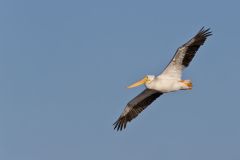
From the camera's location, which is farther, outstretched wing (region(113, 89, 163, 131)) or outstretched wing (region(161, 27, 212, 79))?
outstretched wing (region(113, 89, 163, 131))

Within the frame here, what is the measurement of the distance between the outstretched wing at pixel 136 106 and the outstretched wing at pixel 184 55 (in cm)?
155

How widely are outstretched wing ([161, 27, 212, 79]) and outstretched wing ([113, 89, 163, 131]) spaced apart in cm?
155

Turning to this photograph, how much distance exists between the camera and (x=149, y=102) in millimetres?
27031

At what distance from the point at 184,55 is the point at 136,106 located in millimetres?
3520

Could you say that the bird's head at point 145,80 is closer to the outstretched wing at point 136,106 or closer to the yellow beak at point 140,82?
the yellow beak at point 140,82

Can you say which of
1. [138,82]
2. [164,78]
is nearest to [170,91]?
[164,78]

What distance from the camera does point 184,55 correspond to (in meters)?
24.9

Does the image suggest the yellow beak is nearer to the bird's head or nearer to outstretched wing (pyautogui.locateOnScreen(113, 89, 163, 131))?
the bird's head

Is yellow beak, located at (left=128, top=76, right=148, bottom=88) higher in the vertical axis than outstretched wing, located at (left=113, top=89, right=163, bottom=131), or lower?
higher

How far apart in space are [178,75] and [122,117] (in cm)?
359

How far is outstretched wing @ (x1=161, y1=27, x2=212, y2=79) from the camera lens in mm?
24805

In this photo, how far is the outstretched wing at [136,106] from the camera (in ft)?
87.9

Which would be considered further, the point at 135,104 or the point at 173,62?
the point at 135,104

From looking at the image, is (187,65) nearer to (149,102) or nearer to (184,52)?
(184,52)
